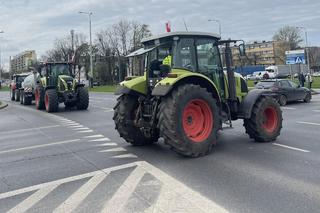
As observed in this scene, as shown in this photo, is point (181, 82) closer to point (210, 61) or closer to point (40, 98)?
point (210, 61)

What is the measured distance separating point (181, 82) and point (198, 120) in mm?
909

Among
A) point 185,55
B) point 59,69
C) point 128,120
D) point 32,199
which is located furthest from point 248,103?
point 59,69

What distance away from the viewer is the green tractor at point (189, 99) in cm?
814

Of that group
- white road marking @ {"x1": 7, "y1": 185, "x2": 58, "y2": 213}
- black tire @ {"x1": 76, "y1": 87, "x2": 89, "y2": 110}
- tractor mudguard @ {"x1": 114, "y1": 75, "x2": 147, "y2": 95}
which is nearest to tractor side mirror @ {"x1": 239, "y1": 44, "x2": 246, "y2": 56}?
tractor mudguard @ {"x1": 114, "y1": 75, "x2": 147, "y2": 95}

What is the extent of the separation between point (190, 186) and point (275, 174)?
5.07 ft

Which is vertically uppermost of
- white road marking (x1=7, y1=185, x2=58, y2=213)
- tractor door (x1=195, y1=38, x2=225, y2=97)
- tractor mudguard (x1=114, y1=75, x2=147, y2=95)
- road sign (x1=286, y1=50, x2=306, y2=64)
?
road sign (x1=286, y1=50, x2=306, y2=64)

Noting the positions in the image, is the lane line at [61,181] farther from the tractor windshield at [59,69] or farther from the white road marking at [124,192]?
the tractor windshield at [59,69]

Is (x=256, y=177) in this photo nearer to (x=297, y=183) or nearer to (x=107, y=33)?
(x=297, y=183)

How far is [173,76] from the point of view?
8.27 m

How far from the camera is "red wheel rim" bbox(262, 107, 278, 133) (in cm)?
1014

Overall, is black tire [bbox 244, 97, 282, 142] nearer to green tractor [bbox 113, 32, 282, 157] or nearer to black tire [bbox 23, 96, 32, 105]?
green tractor [bbox 113, 32, 282, 157]

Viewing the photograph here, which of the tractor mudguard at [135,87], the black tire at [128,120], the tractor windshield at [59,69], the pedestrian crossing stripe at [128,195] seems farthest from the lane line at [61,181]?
the tractor windshield at [59,69]

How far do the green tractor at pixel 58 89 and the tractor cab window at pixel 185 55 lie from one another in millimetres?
14477

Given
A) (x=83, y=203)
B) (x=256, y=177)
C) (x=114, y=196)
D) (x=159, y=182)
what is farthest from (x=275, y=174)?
(x=83, y=203)
